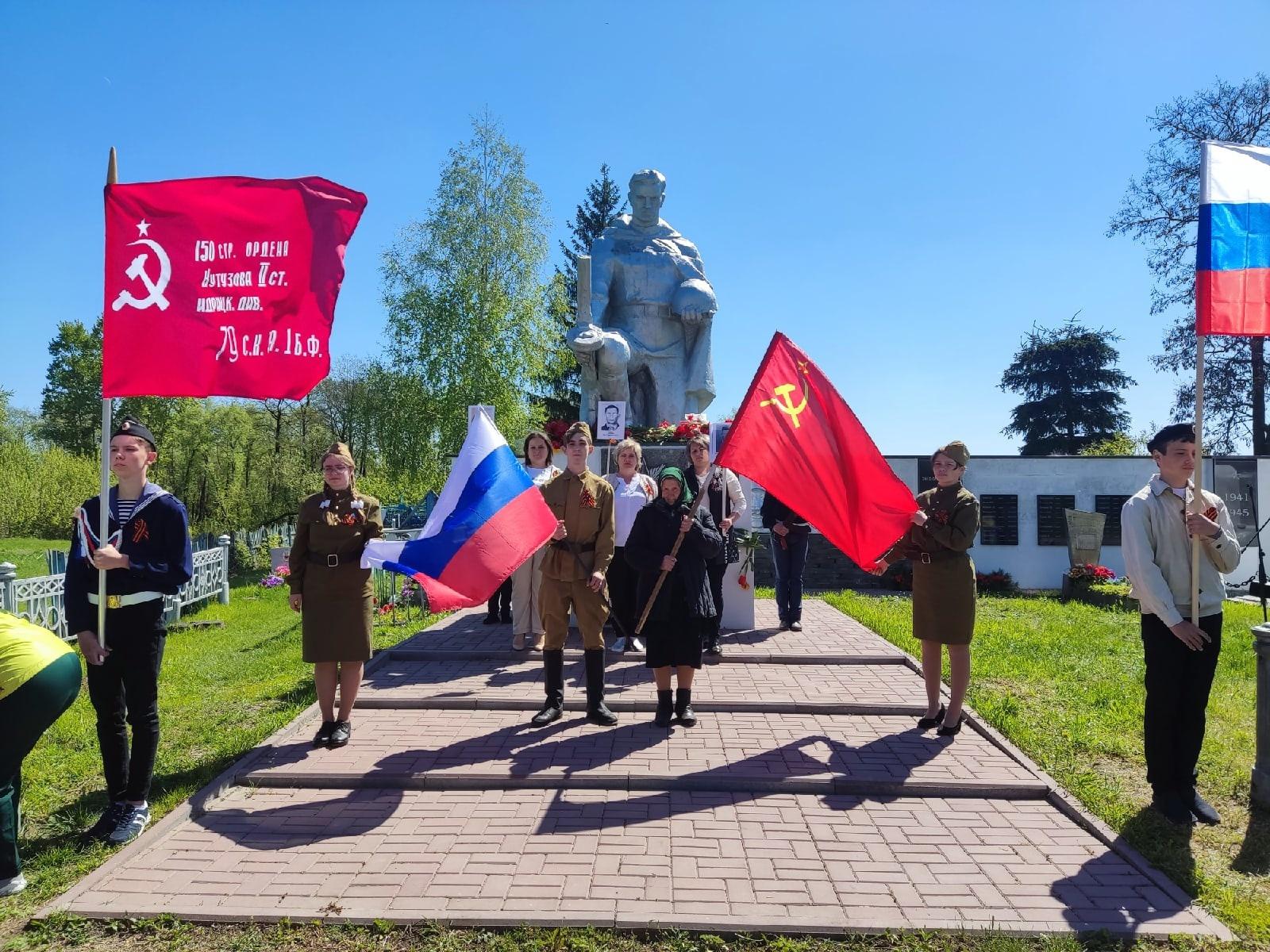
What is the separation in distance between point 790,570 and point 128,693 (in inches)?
244

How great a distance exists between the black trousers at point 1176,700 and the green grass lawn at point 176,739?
5.36 meters

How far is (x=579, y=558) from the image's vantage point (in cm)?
545

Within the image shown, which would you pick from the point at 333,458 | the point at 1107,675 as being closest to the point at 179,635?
the point at 333,458

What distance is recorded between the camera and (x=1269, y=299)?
443 centimetres

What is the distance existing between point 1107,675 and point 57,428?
48260 millimetres

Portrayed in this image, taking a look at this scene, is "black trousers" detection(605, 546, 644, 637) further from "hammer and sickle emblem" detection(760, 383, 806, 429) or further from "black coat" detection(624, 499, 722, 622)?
"hammer and sickle emblem" detection(760, 383, 806, 429)

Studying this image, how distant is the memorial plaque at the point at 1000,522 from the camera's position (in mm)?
15625

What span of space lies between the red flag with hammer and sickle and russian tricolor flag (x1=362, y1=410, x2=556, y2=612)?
1297 mm

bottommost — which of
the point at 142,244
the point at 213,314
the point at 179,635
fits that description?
the point at 179,635

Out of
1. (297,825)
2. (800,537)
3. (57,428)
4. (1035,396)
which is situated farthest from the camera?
(1035,396)

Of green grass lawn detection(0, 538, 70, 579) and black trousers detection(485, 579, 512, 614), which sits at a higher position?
black trousers detection(485, 579, 512, 614)

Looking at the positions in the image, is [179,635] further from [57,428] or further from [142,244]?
[57,428]

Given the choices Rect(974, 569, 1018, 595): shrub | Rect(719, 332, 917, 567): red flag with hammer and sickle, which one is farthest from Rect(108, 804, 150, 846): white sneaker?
Rect(974, 569, 1018, 595): shrub

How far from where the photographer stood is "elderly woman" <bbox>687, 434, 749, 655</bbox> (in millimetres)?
7281
